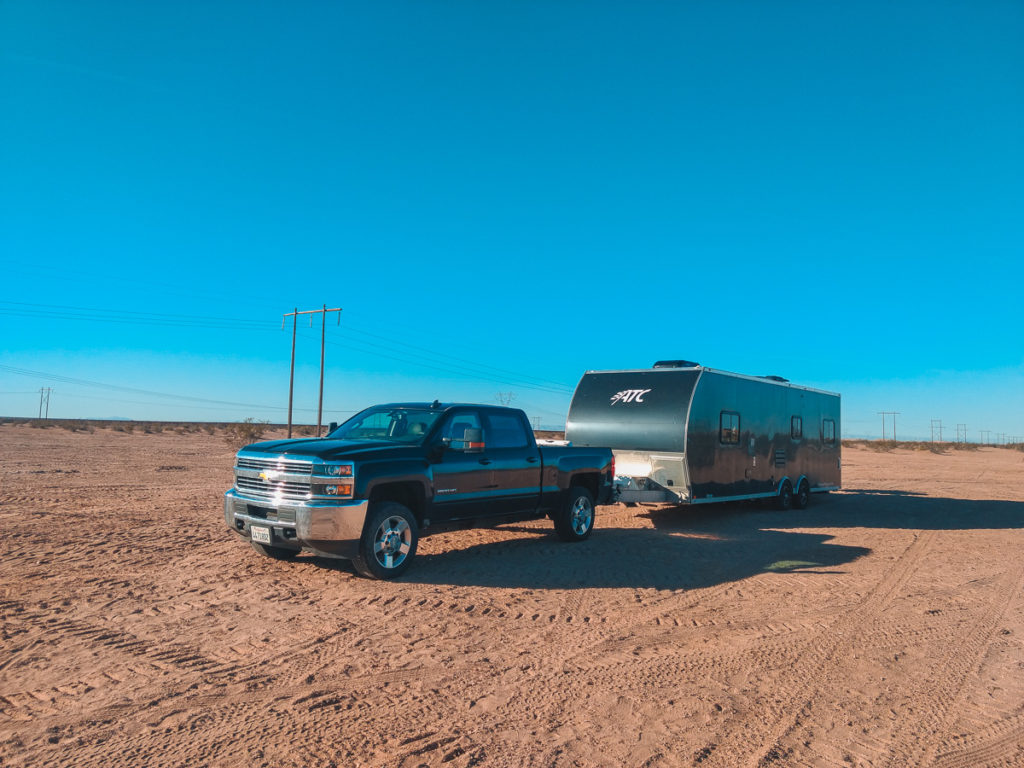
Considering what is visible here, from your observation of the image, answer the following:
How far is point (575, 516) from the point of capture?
10.9 m

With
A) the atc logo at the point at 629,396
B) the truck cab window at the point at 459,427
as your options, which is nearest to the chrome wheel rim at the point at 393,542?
the truck cab window at the point at 459,427

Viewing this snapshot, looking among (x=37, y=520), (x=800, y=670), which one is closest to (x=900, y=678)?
(x=800, y=670)

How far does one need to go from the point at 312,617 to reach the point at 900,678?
15.6ft

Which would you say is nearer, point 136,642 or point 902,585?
point 136,642

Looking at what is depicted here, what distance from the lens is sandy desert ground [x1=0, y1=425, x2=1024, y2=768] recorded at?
4.19 m

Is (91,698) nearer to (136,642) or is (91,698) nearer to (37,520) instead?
(136,642)

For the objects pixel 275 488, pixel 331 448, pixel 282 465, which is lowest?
pixel 275 488

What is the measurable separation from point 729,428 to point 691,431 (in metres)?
1.52

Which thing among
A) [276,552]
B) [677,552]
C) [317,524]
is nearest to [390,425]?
[276,552]

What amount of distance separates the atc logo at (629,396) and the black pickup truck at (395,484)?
3.38m

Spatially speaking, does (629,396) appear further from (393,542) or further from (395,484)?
(393,542)

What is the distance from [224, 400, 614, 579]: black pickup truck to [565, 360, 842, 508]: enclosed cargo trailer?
2.46m

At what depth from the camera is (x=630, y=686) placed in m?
5.16

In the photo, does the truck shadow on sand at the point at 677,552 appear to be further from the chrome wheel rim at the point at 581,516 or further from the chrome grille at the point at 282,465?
the chrome grille at the point at 282,465
